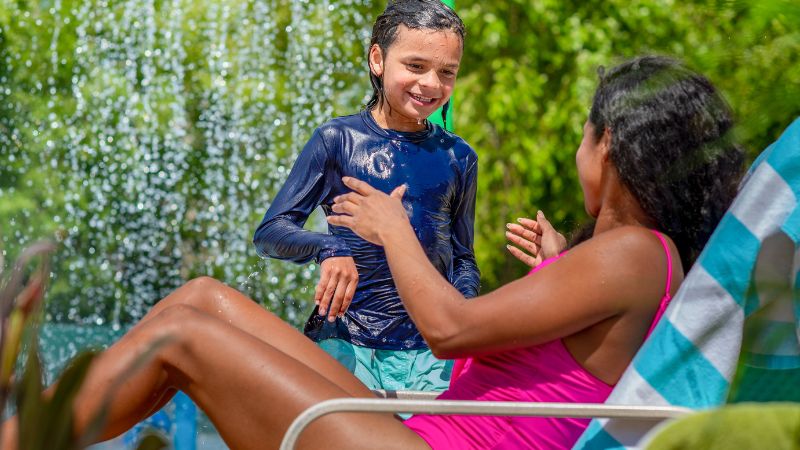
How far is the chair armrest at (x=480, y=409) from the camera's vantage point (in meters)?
1.63

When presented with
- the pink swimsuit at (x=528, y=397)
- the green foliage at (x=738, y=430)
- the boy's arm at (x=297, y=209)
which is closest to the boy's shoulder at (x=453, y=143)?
the boy's arm at (x=297, y=209)

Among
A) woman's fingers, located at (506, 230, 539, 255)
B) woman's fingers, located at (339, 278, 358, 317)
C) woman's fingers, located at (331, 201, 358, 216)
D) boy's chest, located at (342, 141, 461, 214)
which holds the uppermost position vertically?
woman's fingers, located at (331, 201, 358, 216)

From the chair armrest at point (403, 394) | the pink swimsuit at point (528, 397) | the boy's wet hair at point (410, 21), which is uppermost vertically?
the boy's wet hair at point (410, 21)

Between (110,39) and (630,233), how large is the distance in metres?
7.62

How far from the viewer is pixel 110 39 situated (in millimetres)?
8906

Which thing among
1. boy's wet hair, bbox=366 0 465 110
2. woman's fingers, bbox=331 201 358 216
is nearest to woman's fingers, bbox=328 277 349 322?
woman's fingers, bbox=331 201 358 216

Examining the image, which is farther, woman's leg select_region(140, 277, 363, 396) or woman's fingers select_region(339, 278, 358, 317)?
woman's fingers select_region(339, 278, 358, 317)

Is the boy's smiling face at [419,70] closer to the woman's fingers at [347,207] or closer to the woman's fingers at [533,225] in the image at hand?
the woman's fingers at [533,225]

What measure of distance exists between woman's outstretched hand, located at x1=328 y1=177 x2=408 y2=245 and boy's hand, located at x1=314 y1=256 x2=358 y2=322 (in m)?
0.31

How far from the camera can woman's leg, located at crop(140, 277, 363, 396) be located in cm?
229

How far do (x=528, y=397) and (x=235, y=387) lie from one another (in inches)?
20.7

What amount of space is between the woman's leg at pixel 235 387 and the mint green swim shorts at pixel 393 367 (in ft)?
3.07

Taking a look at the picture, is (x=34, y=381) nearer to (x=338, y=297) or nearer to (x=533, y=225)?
(x=338, y=297)

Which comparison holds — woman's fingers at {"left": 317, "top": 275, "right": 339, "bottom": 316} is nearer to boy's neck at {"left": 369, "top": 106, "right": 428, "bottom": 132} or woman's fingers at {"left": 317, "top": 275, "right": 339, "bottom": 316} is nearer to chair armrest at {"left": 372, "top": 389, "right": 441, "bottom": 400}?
chair armrest at {"left": 372, "top": 389, "right": 441, "bottom": 400}
